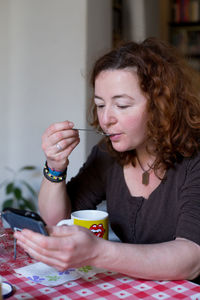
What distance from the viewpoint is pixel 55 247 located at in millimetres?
753

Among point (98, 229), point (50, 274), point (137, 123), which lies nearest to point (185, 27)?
point (137, 123)

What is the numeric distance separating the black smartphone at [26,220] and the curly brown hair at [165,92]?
20.0 inches

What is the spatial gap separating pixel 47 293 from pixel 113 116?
1.67ft

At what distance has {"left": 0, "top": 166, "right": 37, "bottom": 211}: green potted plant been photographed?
272 centimetres

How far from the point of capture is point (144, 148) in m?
1.27

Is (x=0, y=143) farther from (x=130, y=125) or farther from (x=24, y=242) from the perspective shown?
(x=24, y=242)

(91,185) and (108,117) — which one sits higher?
(108,117)

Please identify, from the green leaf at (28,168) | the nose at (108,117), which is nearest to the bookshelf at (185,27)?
the green leaf at (28,168)

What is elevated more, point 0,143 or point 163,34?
point 163,34

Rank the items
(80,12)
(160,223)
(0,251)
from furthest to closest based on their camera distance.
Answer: (80,12) → (160,223) → (0,251)

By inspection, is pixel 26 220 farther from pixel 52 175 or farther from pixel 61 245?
pixel 52 175

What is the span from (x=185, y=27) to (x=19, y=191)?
Answer: 3.25 metres

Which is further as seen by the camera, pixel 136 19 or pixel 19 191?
pixel 136 19

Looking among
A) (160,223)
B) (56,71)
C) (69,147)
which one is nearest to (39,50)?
(56,71)
